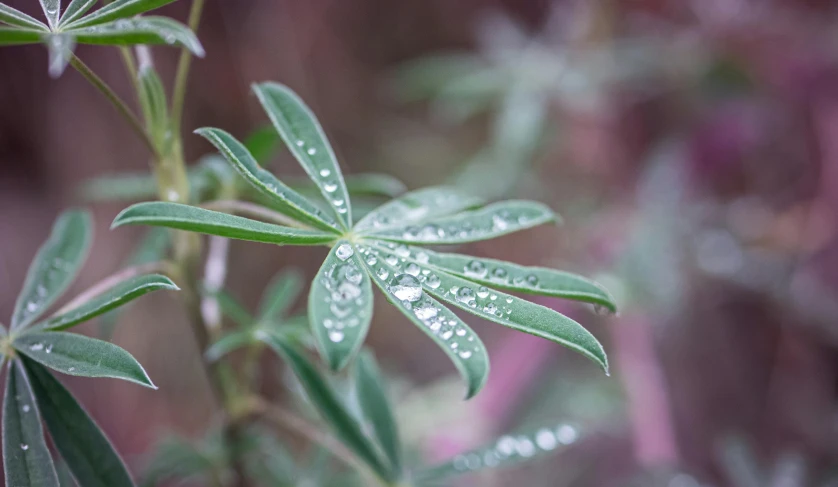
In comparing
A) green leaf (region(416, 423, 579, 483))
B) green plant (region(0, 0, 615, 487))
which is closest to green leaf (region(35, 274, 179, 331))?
green plant (region(0, 0, 615, 487))

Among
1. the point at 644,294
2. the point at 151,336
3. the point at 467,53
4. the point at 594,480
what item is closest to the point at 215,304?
the point at 644,294

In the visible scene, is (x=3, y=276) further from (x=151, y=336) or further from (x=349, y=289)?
(x=349, y=289)

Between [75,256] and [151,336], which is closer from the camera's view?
[75,256]

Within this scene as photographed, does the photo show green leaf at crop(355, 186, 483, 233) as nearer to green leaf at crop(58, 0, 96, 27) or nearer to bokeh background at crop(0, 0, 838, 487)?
green leaf at crop(58, 0, 96, 27)

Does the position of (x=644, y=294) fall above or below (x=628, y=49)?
below

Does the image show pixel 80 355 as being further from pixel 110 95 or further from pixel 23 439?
pixel 110 95

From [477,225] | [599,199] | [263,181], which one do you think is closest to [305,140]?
[263,181]

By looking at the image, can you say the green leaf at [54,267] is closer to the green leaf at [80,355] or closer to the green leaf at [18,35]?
the green leaf at [80,355]
